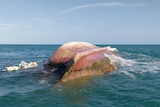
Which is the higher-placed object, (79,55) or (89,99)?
(79,55)

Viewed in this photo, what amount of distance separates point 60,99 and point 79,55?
772 centimetres

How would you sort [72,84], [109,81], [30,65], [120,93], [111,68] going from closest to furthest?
1. [120,93]
2. [72,84]
3. [109,81]
4. [111,68]
5. [30,65]

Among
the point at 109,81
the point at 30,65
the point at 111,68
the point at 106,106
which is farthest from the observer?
the point at 30,65

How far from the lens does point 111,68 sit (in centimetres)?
2738

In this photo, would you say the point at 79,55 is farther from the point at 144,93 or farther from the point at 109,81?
the point at 144,93

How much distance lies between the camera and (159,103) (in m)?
15.7

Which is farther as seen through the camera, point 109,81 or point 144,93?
point 109,81

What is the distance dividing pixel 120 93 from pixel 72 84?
14.8 feet

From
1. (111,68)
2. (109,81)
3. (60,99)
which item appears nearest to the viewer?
(60,99)

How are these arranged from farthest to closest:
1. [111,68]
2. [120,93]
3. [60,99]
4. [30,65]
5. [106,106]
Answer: [30,65], [111,68], [120,93], [60,99], [106,106]

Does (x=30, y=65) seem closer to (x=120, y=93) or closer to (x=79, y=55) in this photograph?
(x=79, y=55)

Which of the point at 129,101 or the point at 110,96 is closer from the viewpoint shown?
the point at 129,101

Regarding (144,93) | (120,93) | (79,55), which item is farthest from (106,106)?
(79,55)

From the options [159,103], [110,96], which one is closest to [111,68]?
[110,96]
